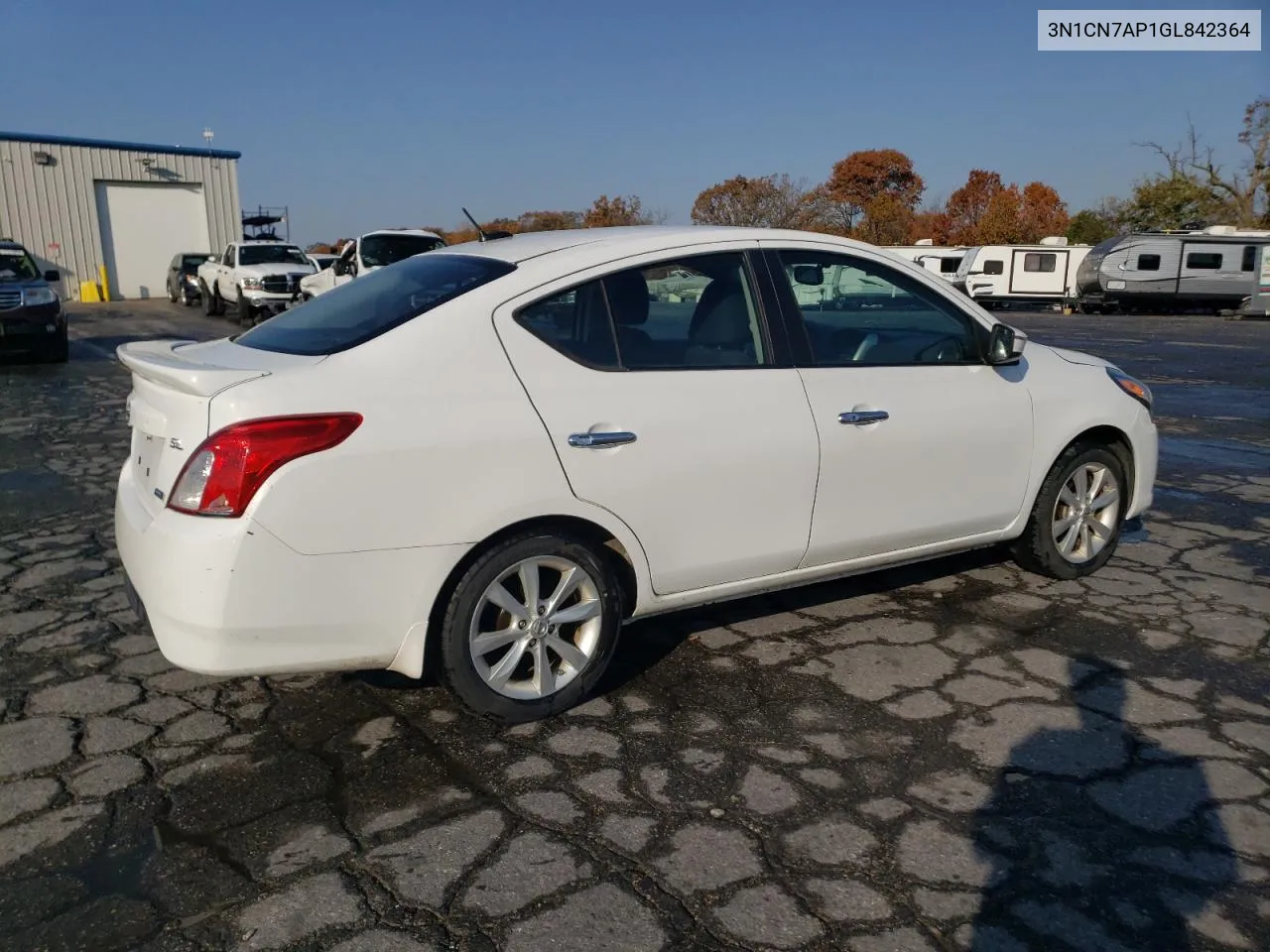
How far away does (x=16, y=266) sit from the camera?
14.5 metres

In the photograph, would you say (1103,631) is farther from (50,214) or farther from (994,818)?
(50,214)

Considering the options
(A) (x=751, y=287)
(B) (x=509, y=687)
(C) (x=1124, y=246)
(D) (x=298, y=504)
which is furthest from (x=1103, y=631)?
(C) (x=1124, y=246)

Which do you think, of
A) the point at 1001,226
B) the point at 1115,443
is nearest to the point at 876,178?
the point at 1001,226

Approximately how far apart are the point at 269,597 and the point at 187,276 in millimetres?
30261

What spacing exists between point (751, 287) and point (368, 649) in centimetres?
195

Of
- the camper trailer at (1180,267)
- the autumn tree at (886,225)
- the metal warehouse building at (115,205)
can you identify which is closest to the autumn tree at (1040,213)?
the autumn tree at (886,225)

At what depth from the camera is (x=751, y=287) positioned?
3908 millimetres

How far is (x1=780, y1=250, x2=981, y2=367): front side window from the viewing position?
4016 mm

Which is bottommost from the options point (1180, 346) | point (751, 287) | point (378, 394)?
point (1180, 346)

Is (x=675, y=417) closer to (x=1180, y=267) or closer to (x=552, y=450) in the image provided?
(x=552, y=450)

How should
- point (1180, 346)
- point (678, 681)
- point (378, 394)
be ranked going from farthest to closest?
1. point (1180, 346)
2. point (678, 681)
3. point (378, 394)

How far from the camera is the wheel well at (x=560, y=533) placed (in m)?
3.24

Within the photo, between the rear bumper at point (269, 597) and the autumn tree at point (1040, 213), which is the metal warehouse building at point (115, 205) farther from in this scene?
the autumn tree at point (1040, 213)

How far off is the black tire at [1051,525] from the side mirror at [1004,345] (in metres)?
0.68
